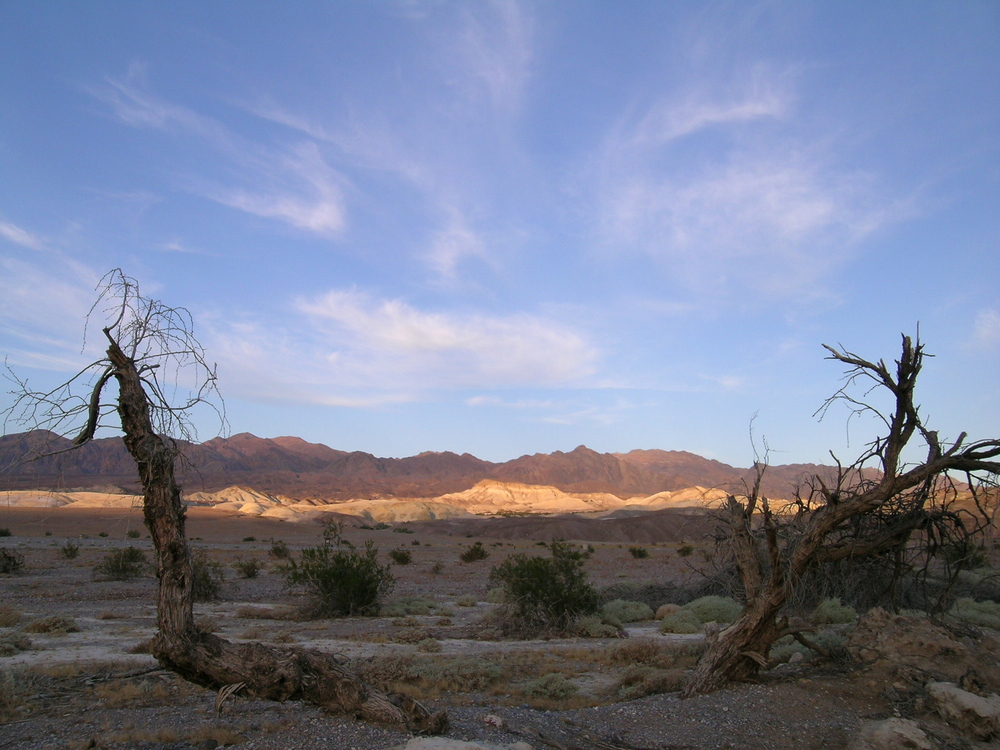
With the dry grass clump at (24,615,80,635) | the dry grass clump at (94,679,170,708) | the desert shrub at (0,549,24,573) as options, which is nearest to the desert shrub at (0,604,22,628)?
the dry grass clump at (24,615,80,635)

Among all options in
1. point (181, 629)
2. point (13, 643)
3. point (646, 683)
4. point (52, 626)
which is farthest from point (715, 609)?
point (52, 626)

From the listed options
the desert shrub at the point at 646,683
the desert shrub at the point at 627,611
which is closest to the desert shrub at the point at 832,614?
the desert shrub at the point at 627,611

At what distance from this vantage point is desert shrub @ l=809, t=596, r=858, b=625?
48.2ft

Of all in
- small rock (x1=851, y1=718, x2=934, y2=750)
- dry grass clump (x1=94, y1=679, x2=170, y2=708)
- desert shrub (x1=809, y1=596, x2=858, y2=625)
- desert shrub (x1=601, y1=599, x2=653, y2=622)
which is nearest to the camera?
small rock (x1=851, y1=718, x2=934, y2=750)

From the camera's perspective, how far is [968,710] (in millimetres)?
7438

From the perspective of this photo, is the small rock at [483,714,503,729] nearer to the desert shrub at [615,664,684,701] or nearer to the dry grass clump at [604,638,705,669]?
the desert shrub at [615,664,684,701]

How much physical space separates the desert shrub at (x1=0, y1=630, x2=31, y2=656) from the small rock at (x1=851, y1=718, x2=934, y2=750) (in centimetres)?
1375

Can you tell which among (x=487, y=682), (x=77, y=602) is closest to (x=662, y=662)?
(x=487, y=682)

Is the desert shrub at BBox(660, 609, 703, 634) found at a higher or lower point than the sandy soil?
lower

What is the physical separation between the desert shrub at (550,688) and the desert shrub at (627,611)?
839cm

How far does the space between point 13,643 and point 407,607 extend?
10364 millimetres

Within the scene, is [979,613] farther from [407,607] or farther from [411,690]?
[407,607]

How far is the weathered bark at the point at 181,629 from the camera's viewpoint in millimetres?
6367

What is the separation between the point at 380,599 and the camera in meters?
20.6
